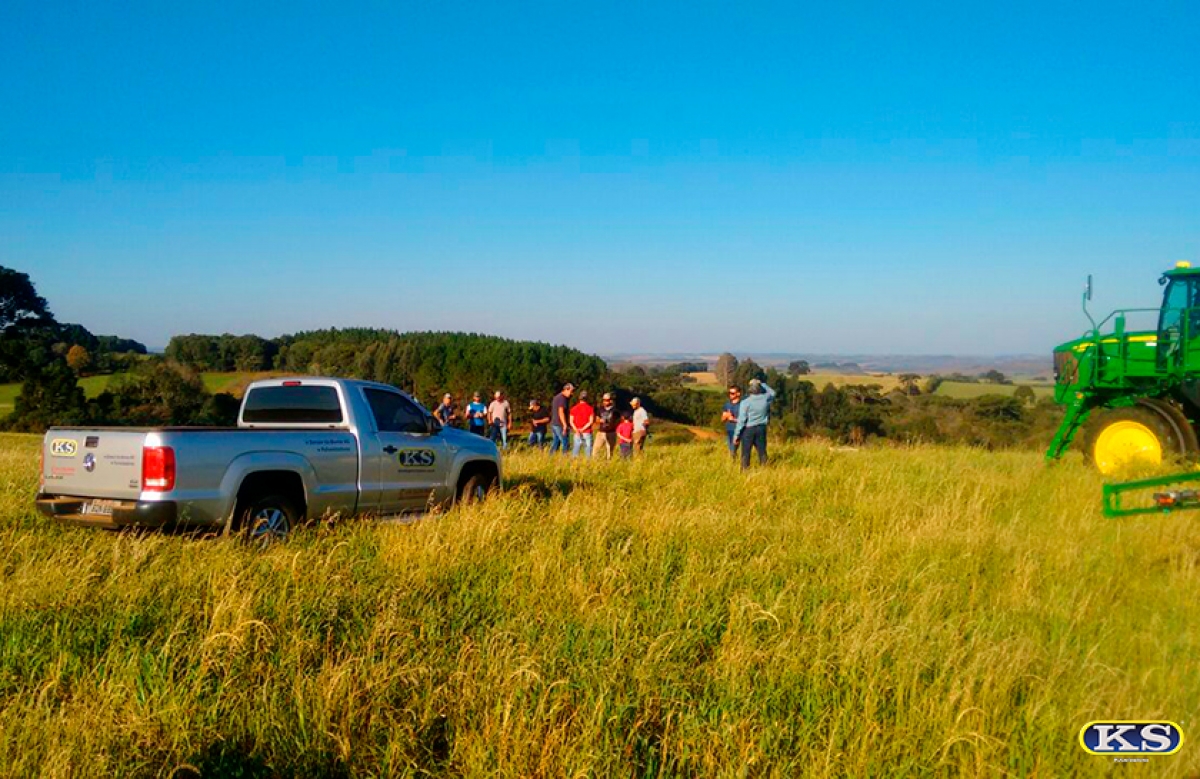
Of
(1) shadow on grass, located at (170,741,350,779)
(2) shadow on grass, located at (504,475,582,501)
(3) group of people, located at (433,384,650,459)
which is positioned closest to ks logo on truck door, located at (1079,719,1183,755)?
(1) shadow on grass, located at (170,741,350,779)

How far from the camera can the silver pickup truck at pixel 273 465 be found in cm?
667

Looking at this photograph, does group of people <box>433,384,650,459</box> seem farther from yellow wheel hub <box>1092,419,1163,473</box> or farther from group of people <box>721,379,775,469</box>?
yellow wheel hub <box>1092,419,1163,473</box>

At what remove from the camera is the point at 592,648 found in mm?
4598

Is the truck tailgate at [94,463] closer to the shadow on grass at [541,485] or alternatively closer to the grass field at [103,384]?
the shadow on grass at [541,485]

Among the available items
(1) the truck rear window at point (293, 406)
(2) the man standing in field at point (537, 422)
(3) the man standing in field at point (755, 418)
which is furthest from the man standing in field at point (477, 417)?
(1) the truck rear window at point (293, 406)

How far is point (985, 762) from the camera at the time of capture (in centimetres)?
354

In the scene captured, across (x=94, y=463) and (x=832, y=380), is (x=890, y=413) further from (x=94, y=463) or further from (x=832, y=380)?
(x=94, y=463)

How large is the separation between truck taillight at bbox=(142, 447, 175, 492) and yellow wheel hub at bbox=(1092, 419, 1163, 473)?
43.6ft

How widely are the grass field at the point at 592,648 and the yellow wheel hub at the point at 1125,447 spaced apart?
5716mm

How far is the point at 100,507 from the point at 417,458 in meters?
3.14

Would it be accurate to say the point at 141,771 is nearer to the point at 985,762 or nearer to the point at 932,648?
the point at 985,762

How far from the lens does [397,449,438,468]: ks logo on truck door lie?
888cm

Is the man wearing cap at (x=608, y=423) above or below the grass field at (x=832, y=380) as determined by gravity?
below

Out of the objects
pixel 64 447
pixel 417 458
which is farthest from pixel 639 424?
pixel 64 447
